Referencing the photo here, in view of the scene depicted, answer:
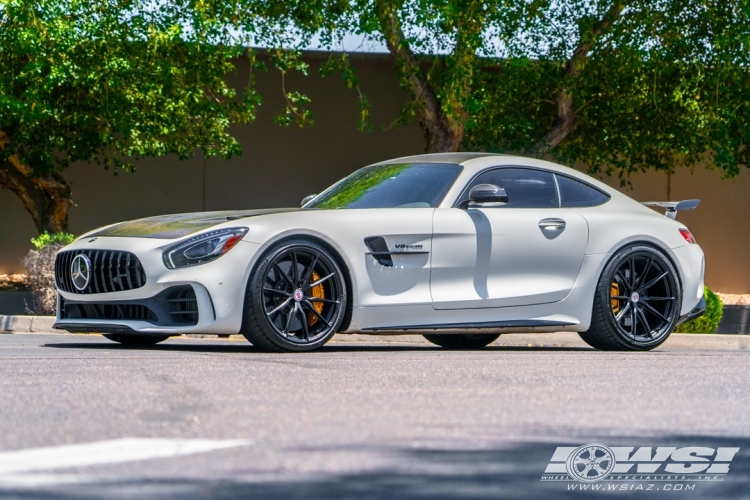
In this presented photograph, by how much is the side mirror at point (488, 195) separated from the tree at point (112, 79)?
23.1 ft

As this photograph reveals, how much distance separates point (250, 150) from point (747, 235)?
28.8ft

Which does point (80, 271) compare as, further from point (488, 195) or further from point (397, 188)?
point (488, 195)

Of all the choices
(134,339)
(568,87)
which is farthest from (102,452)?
(568,87)

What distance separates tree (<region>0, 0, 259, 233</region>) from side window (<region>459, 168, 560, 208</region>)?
662 cm

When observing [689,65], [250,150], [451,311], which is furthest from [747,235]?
[451,311]

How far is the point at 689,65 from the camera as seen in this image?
1656 cm

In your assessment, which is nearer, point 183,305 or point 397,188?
point 183,305

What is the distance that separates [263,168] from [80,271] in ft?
38.7

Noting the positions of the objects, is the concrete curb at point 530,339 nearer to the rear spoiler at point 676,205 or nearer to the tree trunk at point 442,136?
the rear spoiler at point 676,205

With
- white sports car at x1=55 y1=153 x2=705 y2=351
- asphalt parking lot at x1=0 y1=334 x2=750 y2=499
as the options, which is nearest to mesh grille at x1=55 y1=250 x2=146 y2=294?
white sports car at x1=55 y1=153 x2=705 y2=351

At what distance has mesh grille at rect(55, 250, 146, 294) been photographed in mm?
7647

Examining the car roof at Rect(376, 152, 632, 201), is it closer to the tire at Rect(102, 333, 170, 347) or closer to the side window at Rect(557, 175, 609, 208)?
the side window at Rect(557, 175, 609, 208)

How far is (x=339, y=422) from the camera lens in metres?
4.63

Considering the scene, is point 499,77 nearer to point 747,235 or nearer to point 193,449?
point 747,235
